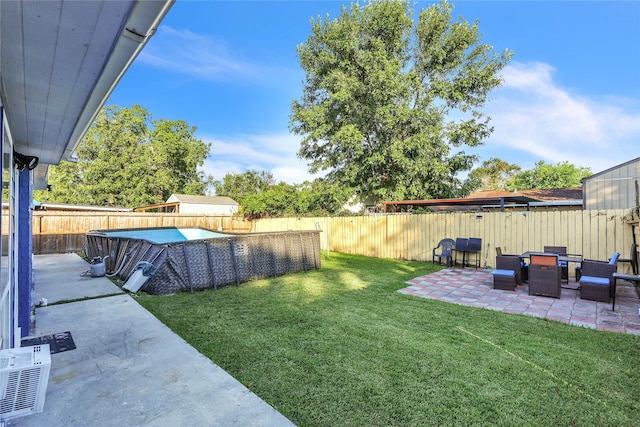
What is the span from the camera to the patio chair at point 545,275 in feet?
17.4

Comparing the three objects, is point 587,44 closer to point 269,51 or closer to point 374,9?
point 374,9

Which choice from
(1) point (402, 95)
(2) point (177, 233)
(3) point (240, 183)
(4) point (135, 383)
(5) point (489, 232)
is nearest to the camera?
(4) point (135, 383)

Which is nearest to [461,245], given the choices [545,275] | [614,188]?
[545,275]

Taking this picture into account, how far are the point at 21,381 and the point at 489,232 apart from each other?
9890 millimetres

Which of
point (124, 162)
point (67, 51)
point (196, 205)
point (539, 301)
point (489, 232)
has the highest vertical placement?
point (124, 162)

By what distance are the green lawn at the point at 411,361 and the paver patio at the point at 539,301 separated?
1.38ft

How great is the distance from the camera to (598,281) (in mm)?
5070

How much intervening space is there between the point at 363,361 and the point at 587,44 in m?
14.2

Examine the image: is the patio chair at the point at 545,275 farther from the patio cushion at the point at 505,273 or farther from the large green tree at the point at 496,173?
the large green tree at the point at 496,173

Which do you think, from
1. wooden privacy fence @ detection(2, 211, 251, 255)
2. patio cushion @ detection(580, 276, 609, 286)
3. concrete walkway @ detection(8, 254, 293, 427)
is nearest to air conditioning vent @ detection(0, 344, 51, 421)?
concrete walkway @ detection(8, 254, 293, 427)

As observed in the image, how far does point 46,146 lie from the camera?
357cm

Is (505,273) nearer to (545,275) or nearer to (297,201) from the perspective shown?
(545,275)

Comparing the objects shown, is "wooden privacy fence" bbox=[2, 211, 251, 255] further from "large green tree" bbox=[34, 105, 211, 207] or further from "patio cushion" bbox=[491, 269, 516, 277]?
"patio cushion" bbox=[491, 269, 516, 277]

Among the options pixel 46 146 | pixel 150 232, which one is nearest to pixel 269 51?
pixel 150 232
